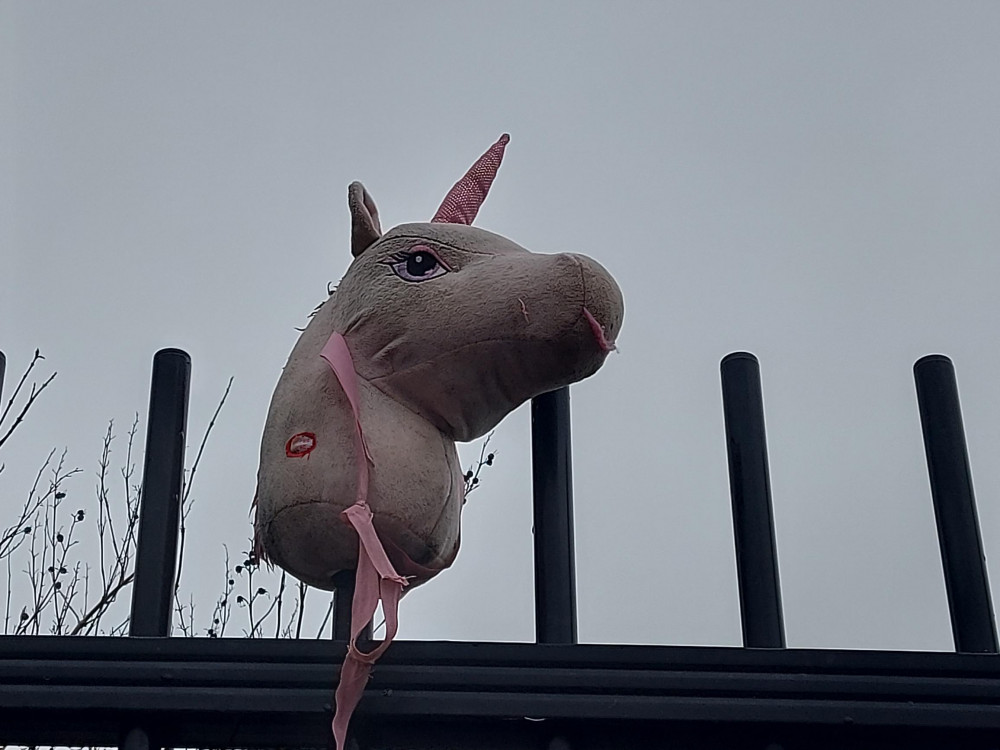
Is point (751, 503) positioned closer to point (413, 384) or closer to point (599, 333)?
point (599, 333)

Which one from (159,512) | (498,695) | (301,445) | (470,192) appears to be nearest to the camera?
(498,695)

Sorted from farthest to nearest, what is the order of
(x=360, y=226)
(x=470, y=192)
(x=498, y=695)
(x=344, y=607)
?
(x=470, y=192)
(x=360, y=226)
(x=344, y=607)
(x=498, y=695)

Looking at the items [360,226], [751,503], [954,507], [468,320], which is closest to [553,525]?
[751,503]

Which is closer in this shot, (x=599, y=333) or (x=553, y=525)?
(x=553, y=525)

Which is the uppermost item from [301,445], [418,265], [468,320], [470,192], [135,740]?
[470,192]

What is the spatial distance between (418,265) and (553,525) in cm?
48

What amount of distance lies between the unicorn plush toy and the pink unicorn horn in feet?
0.68

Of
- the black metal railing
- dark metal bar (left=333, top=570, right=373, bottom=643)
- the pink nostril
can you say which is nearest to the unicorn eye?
the pink nostril

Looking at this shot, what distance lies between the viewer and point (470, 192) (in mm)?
2100

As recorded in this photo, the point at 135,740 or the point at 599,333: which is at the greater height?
the point at 599,333

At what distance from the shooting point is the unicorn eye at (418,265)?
180 centimetres

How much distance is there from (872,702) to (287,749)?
1.87 ft

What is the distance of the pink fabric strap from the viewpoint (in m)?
1.30

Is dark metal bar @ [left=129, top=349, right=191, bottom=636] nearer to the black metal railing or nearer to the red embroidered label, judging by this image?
the black metal railing
